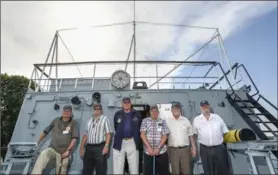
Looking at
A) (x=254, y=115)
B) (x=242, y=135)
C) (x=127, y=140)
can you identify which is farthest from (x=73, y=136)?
(x=254, y=115)

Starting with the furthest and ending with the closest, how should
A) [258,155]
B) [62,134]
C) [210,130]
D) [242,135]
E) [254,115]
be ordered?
[254,115] → [62,134] → [210,130] → [242,135] → [258,155]

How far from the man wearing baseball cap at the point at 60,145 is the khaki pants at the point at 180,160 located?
→ 2.10 metres

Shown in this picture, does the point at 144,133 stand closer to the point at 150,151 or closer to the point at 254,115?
the point at 150,151

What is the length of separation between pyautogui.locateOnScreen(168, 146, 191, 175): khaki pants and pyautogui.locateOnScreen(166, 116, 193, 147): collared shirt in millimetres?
117

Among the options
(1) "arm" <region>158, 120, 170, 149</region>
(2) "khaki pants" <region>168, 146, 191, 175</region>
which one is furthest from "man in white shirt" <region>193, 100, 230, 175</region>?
(1) "arm" <region>158, 120, 170, 149</region>

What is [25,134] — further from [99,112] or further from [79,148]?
[99,112]

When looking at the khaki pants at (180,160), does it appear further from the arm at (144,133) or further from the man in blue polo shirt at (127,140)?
the man in blue polo shirt at (127,140)

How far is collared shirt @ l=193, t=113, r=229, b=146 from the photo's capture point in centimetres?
415

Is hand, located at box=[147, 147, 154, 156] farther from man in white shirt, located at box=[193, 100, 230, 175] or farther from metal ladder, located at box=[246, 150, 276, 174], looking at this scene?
metal ladder, located at box=[246, 150, 276, 174]

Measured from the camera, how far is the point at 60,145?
4.37 metres

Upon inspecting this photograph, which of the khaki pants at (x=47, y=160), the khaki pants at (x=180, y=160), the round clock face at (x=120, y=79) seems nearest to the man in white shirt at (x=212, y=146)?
the khaki pants at (x=180, y=160)

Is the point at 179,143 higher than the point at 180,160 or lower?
higher

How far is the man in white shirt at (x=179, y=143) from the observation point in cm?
413

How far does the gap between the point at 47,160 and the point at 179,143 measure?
2636 mm
